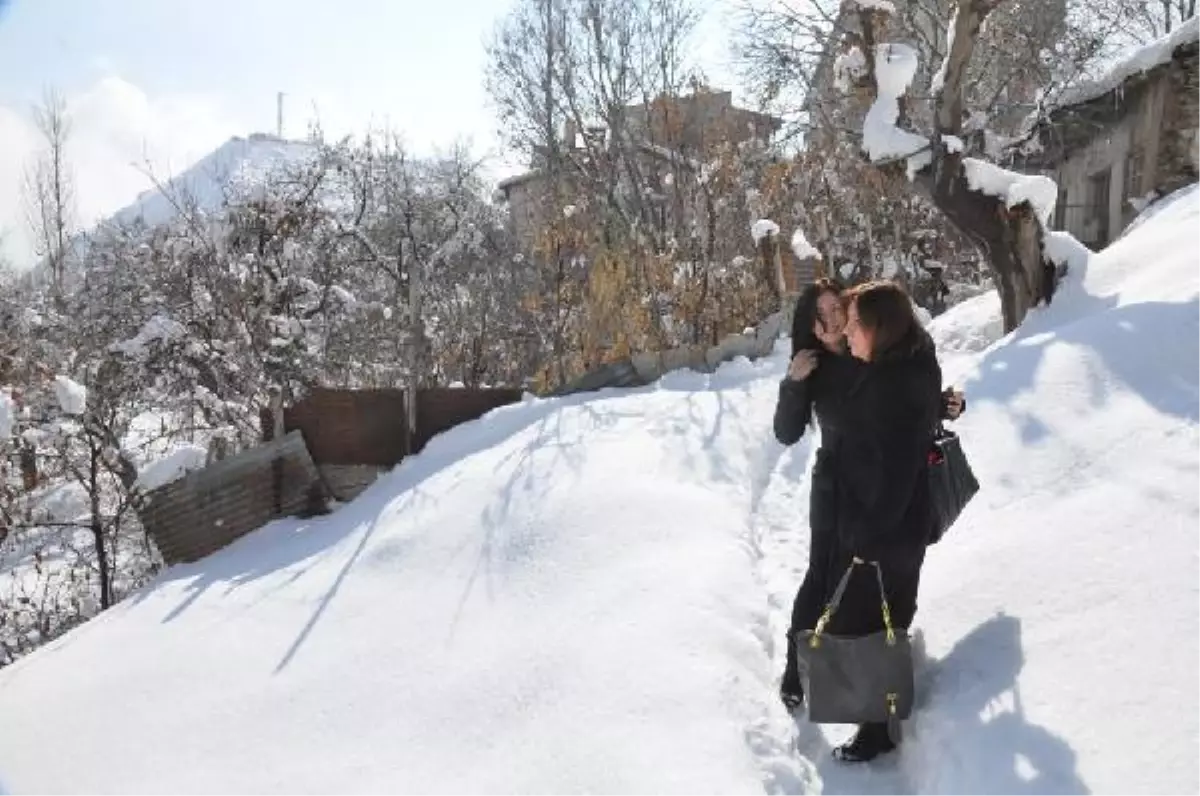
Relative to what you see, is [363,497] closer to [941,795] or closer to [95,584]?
[95,584]

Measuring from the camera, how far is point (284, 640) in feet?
15.0

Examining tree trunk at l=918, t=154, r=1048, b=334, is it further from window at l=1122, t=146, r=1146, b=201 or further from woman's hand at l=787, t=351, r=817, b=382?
window at l=1122, t=146, r=1146, b=201

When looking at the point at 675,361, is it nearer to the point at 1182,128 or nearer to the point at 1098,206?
the point at 1182,128

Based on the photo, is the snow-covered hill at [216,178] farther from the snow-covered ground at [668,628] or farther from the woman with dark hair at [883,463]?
the woman with dark hair at [883,463]

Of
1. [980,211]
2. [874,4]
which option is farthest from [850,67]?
→ [980,211]

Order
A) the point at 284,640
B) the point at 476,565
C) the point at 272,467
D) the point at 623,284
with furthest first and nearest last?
1. the point at 623,284
2. the point at 272,467
3. the point at 476,565
4. the point at 284,640

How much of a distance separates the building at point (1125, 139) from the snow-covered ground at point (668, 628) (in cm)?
459

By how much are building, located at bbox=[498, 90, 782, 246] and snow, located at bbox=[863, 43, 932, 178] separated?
203 inches

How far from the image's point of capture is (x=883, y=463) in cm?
285

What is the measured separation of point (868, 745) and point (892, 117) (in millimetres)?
5900

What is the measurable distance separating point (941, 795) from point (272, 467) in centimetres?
571

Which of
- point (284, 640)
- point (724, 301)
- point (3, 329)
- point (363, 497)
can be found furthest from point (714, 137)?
point (284, 640)

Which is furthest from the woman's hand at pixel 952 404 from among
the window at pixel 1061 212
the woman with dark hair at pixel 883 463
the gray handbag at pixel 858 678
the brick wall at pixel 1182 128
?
the window at pixel 1061 212

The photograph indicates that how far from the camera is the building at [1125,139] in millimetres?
9898
